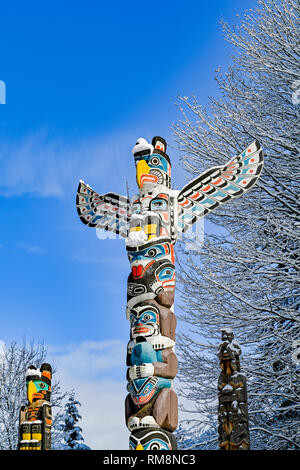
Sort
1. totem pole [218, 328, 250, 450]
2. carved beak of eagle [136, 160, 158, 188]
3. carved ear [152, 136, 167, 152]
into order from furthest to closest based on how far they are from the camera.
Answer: carved ear [152, 136, 167, 152], carved beak of eagle [136, 160, 158, 188], totem pole [218, 328, 250, 450]

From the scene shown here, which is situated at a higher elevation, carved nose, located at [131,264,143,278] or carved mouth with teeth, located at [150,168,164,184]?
carved mouth with teeth, located at [150,168,164,184]

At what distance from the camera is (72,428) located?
21234 millimetres

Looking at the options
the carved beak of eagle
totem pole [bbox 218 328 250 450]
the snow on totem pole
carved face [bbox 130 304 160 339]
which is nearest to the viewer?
totem pole [bbox 218 328 250 450]

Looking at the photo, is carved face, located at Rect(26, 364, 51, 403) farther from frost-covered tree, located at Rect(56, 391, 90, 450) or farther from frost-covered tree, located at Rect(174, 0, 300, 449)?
frost-covered tree, located at Rect(56, 391, 90, 450)

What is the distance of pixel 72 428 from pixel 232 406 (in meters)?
16.0

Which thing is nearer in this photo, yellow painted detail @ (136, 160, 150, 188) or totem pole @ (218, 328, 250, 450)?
totem pole @ (218, 328, 250, 450)

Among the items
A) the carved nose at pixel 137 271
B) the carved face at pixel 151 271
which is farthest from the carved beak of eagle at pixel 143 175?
the carved nose at pixel 137 271

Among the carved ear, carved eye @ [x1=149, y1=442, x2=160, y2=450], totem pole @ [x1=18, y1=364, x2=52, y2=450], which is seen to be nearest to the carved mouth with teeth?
the carved ear

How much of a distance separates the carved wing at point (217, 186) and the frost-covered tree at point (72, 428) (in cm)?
1422

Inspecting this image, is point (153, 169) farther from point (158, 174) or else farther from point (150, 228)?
point (150, 228)

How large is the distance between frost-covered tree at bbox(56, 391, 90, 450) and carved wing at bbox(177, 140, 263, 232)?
14.2 meters

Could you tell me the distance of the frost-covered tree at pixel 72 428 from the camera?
68.2ft

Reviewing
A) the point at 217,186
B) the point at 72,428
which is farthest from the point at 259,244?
the point at 72,428

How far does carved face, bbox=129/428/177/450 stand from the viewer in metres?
6.55
